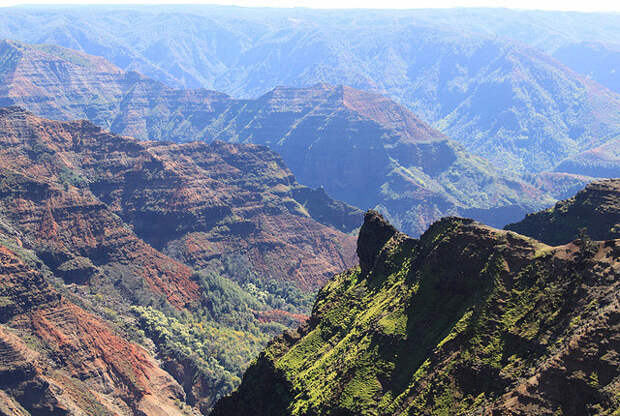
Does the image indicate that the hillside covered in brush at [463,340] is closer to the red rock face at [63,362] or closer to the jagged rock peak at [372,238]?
the jagged rock peak at [372,238]

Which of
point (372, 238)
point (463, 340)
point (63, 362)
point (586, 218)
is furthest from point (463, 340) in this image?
point (63, 362)

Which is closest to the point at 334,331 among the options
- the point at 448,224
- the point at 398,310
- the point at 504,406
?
the point at 398,310

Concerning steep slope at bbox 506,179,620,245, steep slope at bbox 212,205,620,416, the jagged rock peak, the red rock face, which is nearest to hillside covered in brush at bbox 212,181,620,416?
steep slope at bbox 212,205,620,416

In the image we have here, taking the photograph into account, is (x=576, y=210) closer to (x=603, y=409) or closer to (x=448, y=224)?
(x=448, y=224)

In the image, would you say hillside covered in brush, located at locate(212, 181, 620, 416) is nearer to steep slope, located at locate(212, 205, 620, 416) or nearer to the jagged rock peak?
steep slope, located at locate(212, 205, 620, 416)

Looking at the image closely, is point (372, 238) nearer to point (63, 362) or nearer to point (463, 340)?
point (463, 340)
